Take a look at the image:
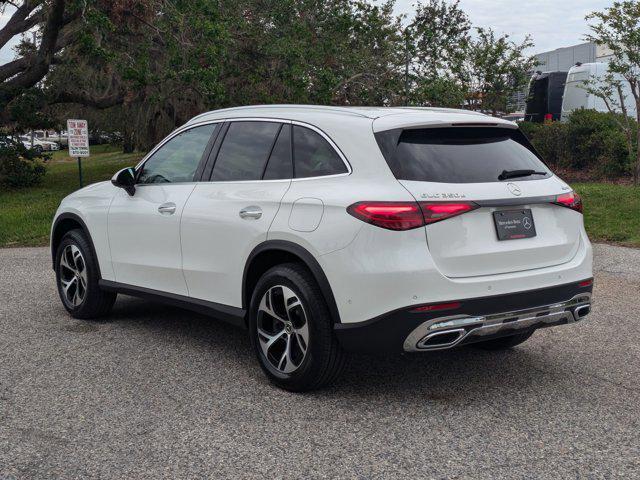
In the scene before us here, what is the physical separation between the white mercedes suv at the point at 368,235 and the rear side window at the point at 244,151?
1 cm

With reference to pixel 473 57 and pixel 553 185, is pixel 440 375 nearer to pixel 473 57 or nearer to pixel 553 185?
pixel 553 185

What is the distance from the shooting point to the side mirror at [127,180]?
6344 mm

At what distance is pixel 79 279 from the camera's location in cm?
707

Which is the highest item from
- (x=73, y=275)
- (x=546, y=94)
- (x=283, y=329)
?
(x=546, y=94)

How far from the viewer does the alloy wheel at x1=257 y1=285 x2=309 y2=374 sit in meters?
4.84

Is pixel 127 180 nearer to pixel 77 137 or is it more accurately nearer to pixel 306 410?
pixel 306 410

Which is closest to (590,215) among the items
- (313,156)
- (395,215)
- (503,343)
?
(503,343)

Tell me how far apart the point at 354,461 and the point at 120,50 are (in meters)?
18.6

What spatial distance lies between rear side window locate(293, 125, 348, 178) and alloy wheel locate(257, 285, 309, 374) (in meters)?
0.74

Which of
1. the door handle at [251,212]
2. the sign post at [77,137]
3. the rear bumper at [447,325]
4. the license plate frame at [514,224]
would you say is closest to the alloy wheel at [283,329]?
the rear bumper at [447,325]

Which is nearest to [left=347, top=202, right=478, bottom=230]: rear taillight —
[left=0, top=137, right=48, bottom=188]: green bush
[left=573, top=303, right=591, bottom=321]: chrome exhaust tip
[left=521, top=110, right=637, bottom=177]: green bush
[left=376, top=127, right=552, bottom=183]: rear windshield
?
[left=376, top=127, right=552, bottom=183]: rear windshield

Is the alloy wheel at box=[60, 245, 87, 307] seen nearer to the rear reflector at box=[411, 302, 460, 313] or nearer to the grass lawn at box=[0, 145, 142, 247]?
the rear reflector at box=[411, 302, 460, 313]

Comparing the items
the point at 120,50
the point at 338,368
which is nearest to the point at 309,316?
the point at 338,368

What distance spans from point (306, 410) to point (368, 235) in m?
1.09
